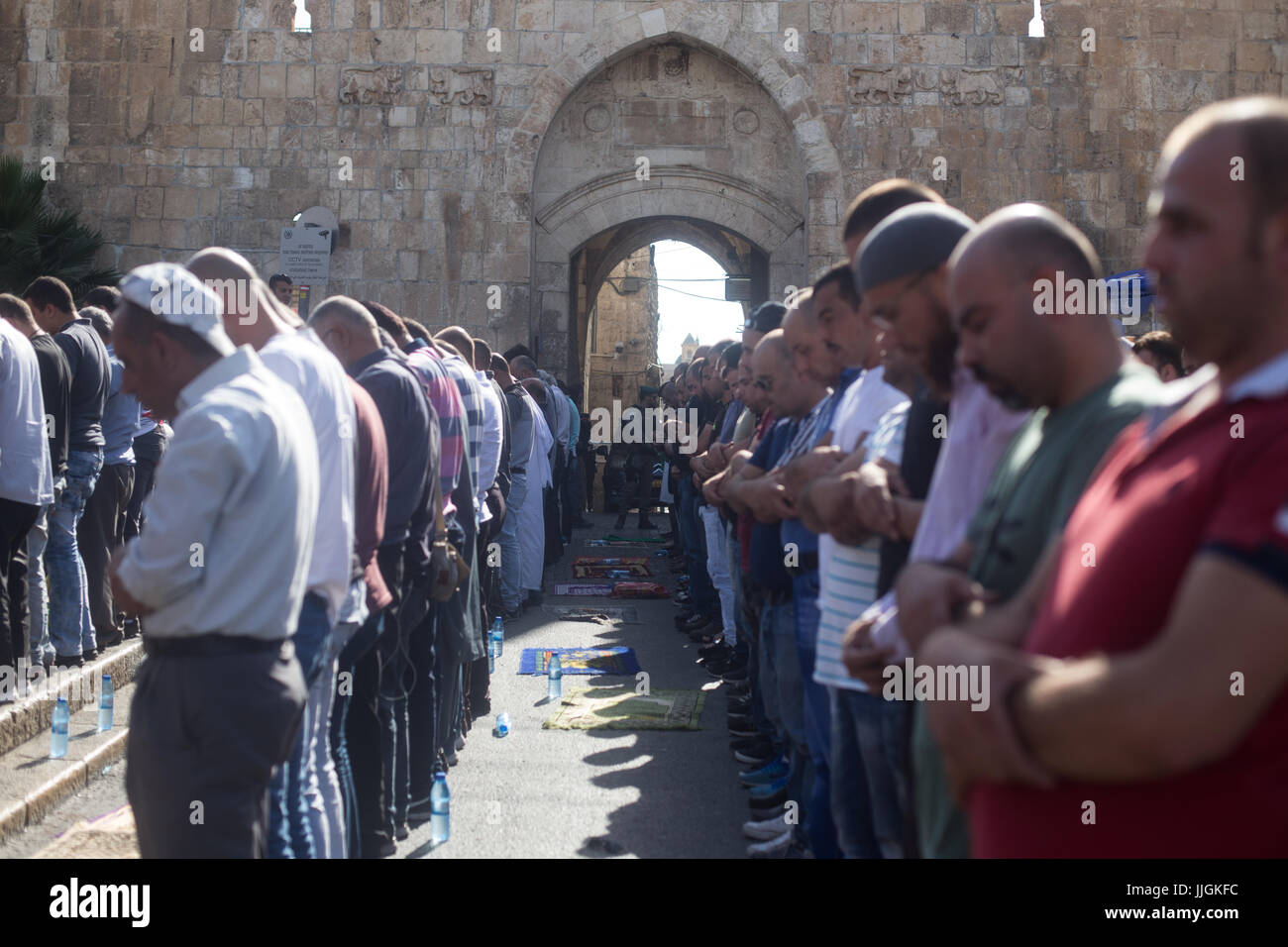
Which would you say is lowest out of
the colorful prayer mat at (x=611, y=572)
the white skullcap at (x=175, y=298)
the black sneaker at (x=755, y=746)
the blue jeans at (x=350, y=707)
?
the black sneaker at (x=755, y=746)

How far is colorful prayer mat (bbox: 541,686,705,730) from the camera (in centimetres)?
682

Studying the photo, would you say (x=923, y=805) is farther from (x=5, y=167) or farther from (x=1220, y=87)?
(x=1220, y=87)

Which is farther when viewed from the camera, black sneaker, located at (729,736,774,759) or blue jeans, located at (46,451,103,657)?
blue jeans, located at (46,451,103,657)

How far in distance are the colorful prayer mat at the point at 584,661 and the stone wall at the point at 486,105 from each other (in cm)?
655

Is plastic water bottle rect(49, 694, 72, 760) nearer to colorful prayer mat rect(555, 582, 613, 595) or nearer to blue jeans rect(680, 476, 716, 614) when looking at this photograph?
blue jeans rect(680, 476, 716, 614)

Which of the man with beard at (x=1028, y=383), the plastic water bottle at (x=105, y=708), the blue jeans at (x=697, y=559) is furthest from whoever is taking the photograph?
the blue jeans at (x=697, y=559)

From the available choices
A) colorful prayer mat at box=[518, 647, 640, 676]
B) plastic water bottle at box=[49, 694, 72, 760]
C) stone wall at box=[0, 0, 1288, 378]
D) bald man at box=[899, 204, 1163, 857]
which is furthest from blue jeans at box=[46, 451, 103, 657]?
stone wall at box=[0, 0, 1288, 378]

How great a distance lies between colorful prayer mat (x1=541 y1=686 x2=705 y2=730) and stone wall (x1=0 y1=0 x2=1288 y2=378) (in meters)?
7.84

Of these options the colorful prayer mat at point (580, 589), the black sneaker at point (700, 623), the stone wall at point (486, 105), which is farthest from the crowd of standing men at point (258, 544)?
the stone wall at point (486, 105)

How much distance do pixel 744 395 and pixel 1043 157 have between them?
1013cm

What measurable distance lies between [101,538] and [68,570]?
693 mm

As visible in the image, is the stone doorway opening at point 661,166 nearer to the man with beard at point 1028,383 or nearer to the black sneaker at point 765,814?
the black sneaker at point 765,814

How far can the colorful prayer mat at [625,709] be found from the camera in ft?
22.4

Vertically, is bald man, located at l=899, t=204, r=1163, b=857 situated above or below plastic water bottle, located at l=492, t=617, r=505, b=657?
above
